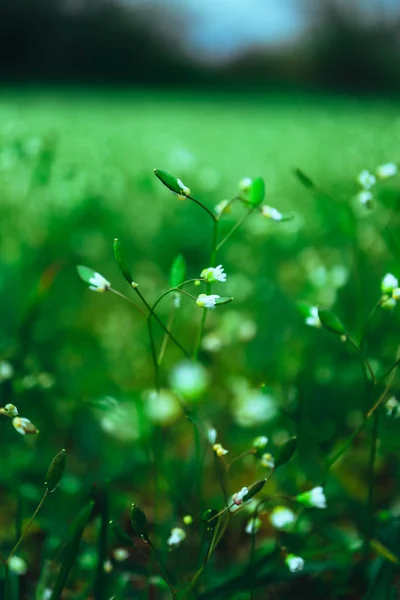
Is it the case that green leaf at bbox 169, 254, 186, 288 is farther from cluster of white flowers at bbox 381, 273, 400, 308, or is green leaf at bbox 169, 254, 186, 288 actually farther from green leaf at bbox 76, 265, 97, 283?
cluster of white flowers at bbox 381, 273, 400, 308

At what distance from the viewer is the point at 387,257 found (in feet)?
5.42

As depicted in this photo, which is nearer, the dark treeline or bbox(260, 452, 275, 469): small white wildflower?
bbox(260, 452, 275, 469): small white wildflower

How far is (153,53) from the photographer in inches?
933

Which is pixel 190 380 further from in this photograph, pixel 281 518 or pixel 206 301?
pixel 281 518

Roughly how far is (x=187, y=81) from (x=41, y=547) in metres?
21.5

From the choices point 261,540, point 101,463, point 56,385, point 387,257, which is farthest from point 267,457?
point 387,257

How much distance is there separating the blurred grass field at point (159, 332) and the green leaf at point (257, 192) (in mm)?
258

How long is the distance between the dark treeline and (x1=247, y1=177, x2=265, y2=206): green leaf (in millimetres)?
21144

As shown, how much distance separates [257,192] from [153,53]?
24.5m

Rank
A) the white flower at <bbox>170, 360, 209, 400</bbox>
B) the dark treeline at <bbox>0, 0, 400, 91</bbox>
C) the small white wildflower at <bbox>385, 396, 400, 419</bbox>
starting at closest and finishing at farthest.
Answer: the white flower at <bbox>170, 360, 209, 400</bbox>, the small white wildflower at <bbox>385, 396, 400, 419</bbox>, the dark treeline at <bbox>0, 0, 400, 91</bbox>

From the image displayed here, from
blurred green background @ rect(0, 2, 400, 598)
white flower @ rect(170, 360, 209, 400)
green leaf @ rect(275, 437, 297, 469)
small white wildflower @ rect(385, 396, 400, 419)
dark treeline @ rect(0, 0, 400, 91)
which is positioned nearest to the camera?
white flower @ rect(170, 360, 209, 400)

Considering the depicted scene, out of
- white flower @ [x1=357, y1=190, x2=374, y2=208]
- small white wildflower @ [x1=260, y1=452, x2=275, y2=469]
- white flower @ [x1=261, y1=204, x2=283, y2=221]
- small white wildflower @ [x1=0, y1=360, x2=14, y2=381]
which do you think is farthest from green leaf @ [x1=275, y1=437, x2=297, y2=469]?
small white wildflower @ [x1=0, y1=360, x2=14, y2=381]

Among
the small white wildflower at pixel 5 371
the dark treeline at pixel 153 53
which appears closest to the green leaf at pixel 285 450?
the small white wildflower at pixel 5 371

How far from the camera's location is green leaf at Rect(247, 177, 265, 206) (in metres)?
0.81
